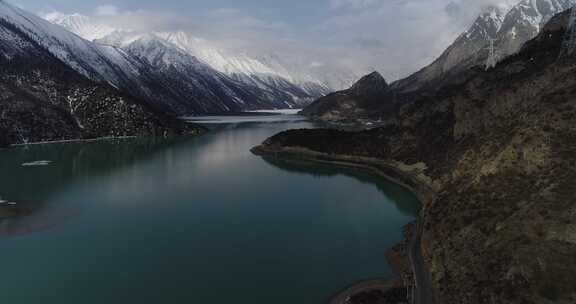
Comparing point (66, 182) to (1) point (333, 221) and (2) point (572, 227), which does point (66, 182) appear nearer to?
(1) point (333, 221)

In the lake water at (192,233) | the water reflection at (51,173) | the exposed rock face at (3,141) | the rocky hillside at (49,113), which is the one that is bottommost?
the lake water at (192,233)

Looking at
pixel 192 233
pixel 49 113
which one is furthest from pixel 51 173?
pixel 49 113

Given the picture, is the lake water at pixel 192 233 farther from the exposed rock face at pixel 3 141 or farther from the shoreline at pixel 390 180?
the exposed rock face at pixel 3 141

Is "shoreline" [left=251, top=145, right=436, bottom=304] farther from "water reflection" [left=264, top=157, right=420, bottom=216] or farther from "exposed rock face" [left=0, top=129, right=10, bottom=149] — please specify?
"exposed rock face" [left=0, top=129, right=10, bottom=149]

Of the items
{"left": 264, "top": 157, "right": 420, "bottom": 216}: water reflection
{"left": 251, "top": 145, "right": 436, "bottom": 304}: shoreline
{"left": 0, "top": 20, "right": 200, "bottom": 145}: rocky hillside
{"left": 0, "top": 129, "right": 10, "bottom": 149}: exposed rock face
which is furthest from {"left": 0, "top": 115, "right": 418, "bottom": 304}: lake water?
{"left": 0, "top": 20, "right": 200, "bottom": 145}: rocky hillside

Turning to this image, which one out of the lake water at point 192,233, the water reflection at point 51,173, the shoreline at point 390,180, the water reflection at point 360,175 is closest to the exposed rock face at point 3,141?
the water reflection at point 51,173

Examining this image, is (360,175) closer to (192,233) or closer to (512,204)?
(192,233)
